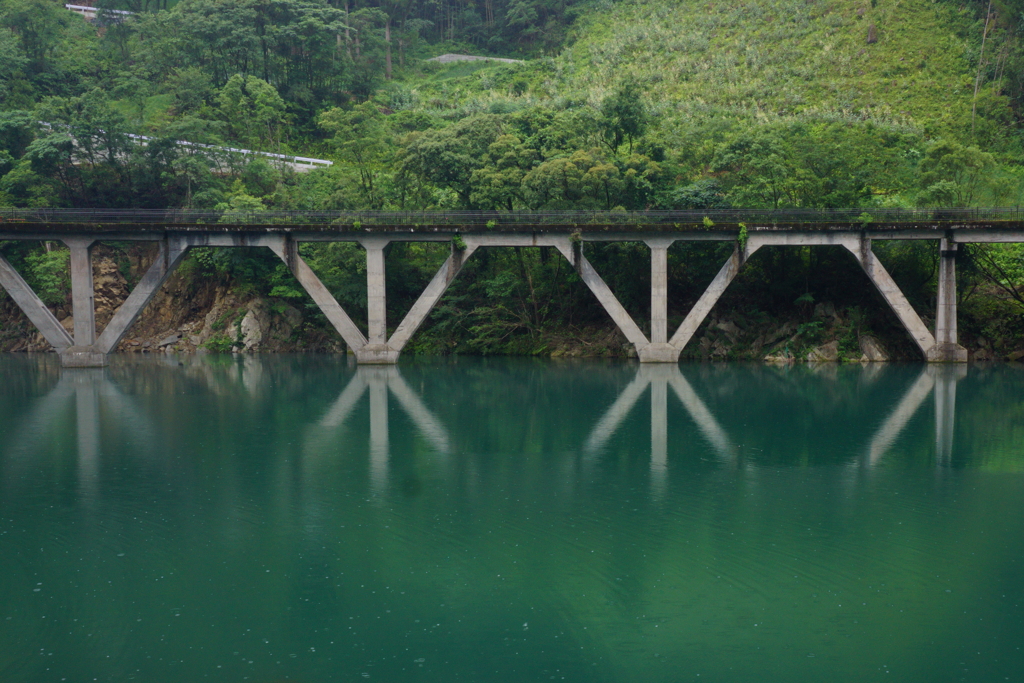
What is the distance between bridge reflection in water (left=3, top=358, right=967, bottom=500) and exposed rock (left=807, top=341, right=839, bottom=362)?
Result: 4466mm

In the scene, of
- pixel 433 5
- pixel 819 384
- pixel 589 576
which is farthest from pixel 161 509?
pixel 433 5

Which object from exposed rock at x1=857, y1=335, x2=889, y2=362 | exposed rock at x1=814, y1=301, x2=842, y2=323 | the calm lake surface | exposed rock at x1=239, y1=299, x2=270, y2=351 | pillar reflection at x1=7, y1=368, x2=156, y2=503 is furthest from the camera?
exposed rock at x1=239, y1=299, x2=270, y2=351

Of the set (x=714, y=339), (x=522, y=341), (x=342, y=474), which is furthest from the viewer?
(x=522, y=341)

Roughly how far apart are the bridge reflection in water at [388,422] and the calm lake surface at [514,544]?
159 mm

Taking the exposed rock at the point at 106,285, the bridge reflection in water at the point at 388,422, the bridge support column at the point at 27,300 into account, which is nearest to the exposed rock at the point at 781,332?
the bridge reflection in water at the point at 388,422

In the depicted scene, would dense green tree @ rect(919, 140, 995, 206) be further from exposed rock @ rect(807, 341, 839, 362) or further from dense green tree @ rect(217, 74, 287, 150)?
dense green tree @ rect(217, 74, 287, 150)

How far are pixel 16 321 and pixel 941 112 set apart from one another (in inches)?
2282

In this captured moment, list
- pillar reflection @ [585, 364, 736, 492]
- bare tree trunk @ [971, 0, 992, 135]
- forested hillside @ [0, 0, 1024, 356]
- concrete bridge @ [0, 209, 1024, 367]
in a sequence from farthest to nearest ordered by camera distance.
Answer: bare tree trunk @ [971, 0, 992, 135] < forested hillside @ [0, 0, 1024, 356] < concrete bridge @ [0, 209, 1024, 367] < pillar reflection @ [585, 364, 736, 492]

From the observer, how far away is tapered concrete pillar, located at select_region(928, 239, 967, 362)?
37344 millimetres

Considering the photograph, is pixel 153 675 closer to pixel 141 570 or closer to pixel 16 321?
pixel 141 570

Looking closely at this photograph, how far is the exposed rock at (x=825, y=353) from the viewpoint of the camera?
4034 centimetres

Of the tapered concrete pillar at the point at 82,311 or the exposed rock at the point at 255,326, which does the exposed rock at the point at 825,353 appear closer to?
the exposed rock at the point at 255,326

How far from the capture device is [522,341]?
45.5 meters

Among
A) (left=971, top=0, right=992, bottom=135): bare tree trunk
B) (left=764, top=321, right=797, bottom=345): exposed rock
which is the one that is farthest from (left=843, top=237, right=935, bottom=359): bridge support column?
(left=971, top=0, right=992, bottom=135): bare tree trunk
